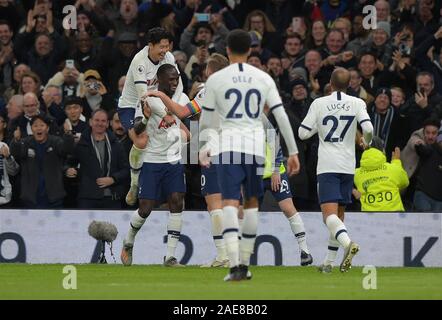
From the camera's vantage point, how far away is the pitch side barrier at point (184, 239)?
2127 centimetres

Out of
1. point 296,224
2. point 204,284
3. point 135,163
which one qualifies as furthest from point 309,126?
point 135,163

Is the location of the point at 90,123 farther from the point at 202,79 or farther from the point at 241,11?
the point at 241,11

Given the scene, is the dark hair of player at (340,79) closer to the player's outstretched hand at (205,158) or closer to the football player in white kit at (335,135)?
the football player in white kit at (335,135)

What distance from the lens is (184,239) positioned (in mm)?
21297

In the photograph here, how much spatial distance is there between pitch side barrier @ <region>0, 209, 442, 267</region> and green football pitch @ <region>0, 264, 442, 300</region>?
94.6 inches

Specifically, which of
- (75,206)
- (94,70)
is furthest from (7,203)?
(94,70)

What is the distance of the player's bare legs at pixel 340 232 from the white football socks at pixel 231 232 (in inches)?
103

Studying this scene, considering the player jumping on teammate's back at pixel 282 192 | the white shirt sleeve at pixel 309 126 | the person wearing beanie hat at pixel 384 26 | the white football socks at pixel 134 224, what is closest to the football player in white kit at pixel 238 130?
the white shirt sleeve at pixel 309 126

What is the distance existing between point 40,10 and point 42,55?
3.59ft

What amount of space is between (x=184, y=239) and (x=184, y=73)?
3646mm

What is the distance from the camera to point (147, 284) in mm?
14953

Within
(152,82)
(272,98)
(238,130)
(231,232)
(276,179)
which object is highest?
(152,82)

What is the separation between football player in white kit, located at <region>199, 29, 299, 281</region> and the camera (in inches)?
575

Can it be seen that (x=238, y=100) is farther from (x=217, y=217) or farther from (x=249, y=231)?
(x=217, y=217)
